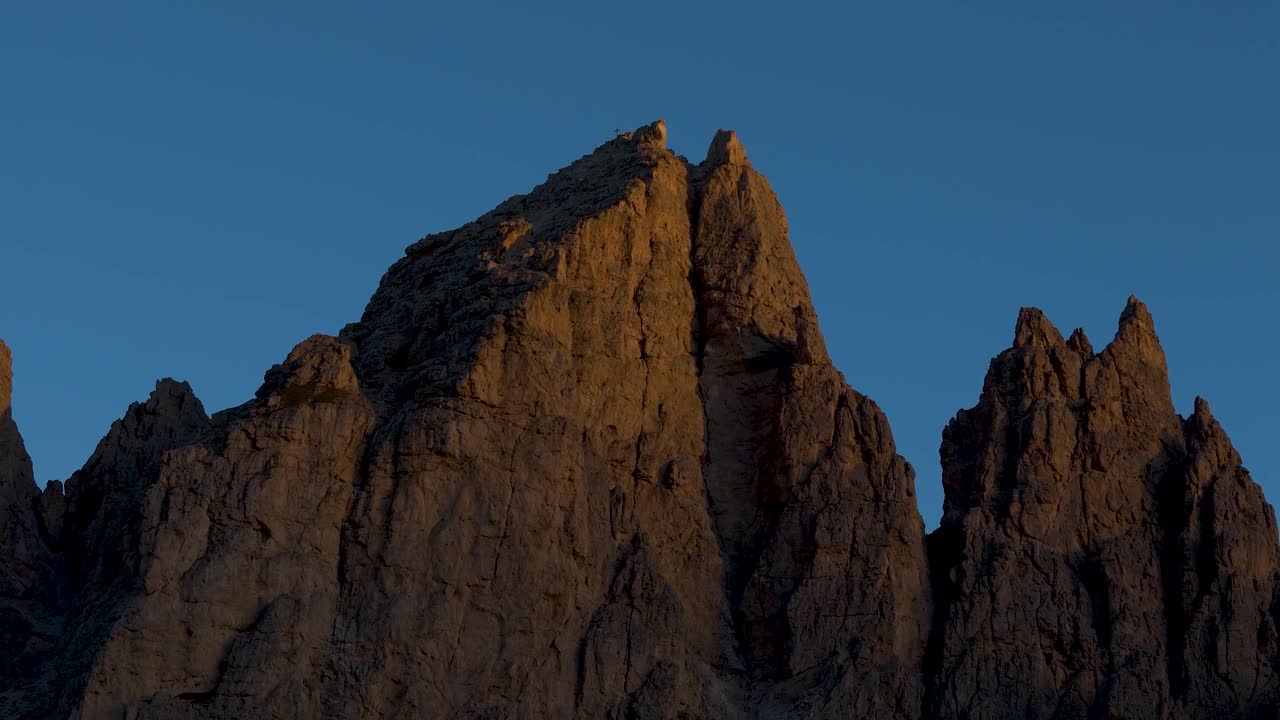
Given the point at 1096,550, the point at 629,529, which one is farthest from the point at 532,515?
the point at 1096,550

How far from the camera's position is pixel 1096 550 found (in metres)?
101

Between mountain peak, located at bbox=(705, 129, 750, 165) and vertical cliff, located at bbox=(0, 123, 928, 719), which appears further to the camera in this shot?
mountain peak, located at bbox=(705, 129, 750, 165)

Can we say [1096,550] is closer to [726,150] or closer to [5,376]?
[726,150]

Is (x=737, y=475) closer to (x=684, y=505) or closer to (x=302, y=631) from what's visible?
(x=684, y=505)

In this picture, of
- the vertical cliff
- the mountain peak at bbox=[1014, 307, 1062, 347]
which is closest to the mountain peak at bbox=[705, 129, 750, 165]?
the vertical cliff

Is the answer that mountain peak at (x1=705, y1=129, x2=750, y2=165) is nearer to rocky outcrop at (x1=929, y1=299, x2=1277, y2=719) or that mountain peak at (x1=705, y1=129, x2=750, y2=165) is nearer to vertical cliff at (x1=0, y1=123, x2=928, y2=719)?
vertical cliff at (x1=0, y1=123, x2=928, y2=719)

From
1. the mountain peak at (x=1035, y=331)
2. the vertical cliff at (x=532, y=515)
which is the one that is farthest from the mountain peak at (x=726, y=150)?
the mountain peak at (x=1035, y=331)

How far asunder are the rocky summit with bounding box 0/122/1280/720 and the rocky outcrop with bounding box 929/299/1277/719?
0.38 feet

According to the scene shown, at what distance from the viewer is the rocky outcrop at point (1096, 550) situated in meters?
97.0

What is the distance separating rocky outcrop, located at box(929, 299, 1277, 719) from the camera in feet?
318

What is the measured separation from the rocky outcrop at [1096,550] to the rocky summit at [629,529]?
4.5 inches

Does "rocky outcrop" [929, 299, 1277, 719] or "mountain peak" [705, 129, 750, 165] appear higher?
"mountain peak" [705, 129, 750, 165]

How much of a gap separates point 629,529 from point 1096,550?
1588cm

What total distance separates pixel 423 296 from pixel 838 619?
65.8 feet
